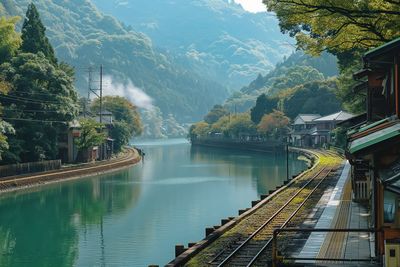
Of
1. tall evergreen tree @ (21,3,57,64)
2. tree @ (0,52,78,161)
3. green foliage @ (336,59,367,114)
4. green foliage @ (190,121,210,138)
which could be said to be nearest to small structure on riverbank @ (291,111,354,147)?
green foliage @ (336,59,367,114)

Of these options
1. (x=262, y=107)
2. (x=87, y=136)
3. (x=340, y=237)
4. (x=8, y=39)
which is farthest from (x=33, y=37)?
(x=262, y=107)

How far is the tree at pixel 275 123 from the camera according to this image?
10901 centimetres

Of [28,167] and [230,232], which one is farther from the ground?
[28,167]

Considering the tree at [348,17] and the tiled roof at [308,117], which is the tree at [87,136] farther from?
the tiled roof at [308,117]

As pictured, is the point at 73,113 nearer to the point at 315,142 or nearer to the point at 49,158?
the point at 49,158

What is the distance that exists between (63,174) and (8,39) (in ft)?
46.0

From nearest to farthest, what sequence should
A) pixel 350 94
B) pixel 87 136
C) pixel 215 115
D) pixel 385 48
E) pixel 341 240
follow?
pixel 385 48, pixel 341 240, pixel 350 94, pixel 87 136, pixel 215 115

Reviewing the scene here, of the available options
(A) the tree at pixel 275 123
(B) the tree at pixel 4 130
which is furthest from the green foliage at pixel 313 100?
(B) the tree at pixel 4 130

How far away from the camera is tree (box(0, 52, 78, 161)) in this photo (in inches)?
2031

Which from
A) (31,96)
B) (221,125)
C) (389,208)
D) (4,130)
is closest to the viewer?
(389,208)

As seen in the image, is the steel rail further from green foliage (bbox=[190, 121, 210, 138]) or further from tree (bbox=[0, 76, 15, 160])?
green foliage (bbox=[190, 121, 210, 138])

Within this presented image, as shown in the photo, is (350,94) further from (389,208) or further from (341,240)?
(389,208)

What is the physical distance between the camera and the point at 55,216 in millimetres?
36500

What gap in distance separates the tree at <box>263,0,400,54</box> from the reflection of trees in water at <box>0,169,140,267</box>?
1346 centimetres
